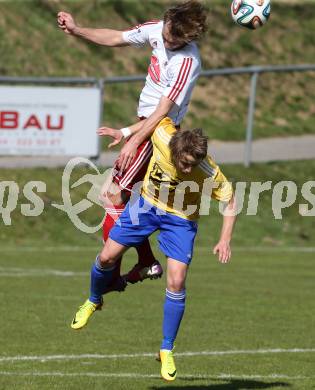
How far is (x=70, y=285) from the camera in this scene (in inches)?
691

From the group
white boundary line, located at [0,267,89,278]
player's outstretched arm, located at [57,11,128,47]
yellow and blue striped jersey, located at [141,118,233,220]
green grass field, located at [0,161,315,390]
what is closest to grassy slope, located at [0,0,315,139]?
green grass field, located at [0,161,315,390]

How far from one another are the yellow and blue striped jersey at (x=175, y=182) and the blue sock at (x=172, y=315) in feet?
2.24

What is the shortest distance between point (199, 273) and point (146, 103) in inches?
333

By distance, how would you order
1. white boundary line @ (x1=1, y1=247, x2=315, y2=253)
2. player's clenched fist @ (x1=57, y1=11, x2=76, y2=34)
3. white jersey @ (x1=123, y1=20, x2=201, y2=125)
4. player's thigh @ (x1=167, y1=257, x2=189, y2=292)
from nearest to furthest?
player's thigh @ (x1=167, y1=257, x2=189, y2=292)
white jersey @ (x1=123, y1=20, x2=201, y2=125)
player's clenched fist @ (x1=57, y1=11, x2=76, y2=34)
white boundary line @ (x1=1, y1=247, x2=315, y2=253)

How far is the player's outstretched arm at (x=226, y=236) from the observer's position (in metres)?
10.5

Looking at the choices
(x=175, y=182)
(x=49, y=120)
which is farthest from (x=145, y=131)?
(x=49, y=120)

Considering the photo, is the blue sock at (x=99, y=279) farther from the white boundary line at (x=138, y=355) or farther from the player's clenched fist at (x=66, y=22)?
the player's clenched fist at (x=66, y=22)

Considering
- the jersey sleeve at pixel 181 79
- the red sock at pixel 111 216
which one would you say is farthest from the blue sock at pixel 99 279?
the jersey sleeve at pixel 181 79

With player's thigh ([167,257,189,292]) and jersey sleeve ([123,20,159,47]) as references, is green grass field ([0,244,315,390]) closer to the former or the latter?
player's thigh ([167,257,189,292])

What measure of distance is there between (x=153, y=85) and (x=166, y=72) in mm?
282

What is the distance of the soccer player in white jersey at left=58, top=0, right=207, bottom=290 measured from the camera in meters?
10.6

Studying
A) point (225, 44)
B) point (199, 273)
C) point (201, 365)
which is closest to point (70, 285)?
point (199, 273)

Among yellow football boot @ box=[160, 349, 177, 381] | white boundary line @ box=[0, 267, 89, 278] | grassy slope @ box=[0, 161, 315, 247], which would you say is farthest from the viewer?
grassy slope @ box=[0, 161, 315, 247]

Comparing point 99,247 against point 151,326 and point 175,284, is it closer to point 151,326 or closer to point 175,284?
point 151,326
